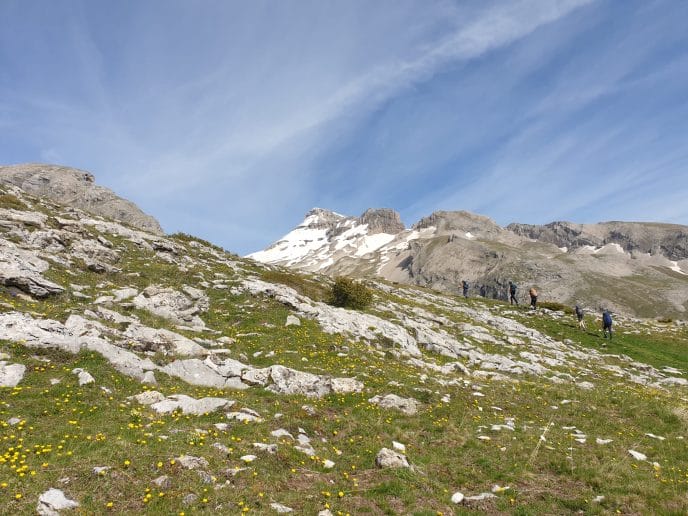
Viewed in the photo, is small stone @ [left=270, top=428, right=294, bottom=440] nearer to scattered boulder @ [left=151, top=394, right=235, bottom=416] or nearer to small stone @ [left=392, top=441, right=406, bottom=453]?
scattered boulder @ [left=151, top=394, right=235, bottom=416]

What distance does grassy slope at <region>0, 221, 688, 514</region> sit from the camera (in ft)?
33.2

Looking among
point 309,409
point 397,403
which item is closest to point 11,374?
point 309,409

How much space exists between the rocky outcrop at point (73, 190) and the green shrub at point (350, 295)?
88.2 m

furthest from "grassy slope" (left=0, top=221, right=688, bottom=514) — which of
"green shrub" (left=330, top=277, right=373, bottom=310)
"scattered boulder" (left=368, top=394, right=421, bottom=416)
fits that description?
"green shrub" (left=330, top=277, right=373, bottom=310)

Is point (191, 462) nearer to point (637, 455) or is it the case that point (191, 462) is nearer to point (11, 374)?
point (11, 374)

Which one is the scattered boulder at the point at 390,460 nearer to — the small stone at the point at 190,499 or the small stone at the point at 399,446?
the small stone at the point at 399,446

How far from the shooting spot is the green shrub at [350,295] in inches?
1441

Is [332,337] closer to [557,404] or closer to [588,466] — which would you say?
[557,404]

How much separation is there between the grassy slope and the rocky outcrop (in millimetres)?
103879

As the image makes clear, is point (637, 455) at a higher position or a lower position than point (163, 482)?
lower

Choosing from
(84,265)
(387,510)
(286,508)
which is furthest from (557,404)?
(84,265)

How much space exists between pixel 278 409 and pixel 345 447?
338cm

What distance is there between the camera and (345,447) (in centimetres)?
1409

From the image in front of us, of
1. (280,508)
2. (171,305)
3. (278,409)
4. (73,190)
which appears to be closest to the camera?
(280,508)
